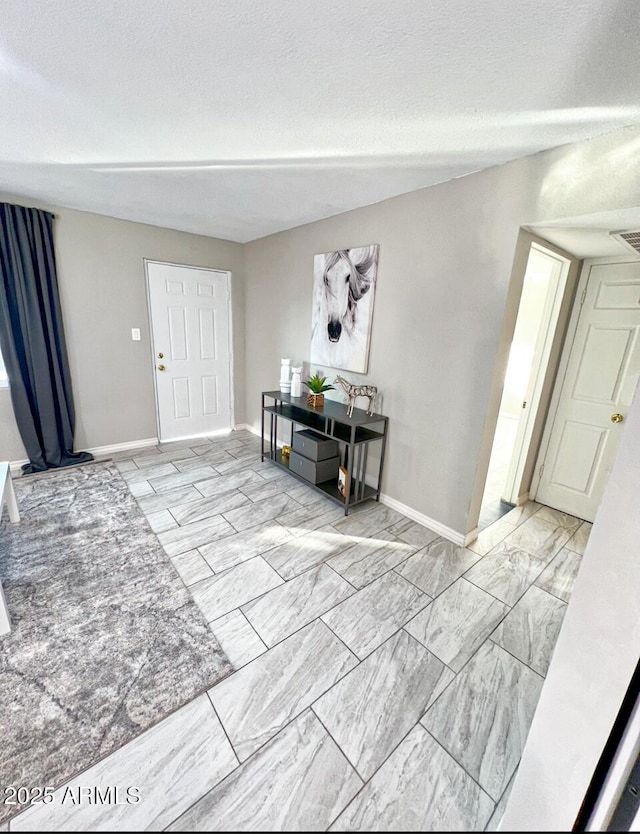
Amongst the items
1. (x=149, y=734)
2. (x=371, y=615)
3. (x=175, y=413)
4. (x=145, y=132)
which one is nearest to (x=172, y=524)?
(x=149, y=734)

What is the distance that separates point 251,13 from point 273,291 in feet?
8.95

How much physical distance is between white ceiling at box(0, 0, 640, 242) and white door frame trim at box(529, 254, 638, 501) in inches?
46.6

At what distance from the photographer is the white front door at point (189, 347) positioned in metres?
3.66

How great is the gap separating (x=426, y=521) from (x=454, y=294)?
5.29 feet

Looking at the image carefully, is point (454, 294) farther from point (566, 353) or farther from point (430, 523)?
point (430, 523)

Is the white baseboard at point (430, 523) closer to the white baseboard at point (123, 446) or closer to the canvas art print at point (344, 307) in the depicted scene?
the canvas art print at point (344, 307)

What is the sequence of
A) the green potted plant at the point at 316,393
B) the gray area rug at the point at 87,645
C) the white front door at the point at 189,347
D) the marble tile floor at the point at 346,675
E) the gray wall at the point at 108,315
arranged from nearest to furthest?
the marble tile floor at the point at 346,675, the gray area rug at the point at 87,645, the green potted plant at the point at 316,393, the gray wall at the point at 108,315, the white front door at the point at 189,347

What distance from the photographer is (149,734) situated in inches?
45.3

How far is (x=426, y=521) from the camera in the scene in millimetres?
2475

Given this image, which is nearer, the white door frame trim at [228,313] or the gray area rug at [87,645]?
the gray area rug at [87,645]

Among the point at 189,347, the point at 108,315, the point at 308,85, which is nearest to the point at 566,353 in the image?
the point at 308,85

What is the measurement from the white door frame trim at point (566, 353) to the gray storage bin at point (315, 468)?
1.74 m

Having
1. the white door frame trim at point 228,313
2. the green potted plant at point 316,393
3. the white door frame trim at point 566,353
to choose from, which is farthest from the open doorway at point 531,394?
the white door frame trim at point 228,313

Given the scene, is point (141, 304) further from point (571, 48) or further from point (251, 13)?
point (571, 48)
